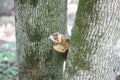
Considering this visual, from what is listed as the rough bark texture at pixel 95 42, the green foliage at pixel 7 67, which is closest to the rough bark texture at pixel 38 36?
the rough bark texture at pixel 95 42

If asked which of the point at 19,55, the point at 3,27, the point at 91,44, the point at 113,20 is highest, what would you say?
the point at 113,20

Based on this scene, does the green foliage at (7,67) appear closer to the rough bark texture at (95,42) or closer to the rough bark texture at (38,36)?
the rough bark texture at (38,36)

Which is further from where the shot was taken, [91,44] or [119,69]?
[119,69]

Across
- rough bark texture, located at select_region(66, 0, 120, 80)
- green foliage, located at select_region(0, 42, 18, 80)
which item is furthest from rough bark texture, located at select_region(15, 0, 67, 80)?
green foliage, located at select_region(0, 42, 18, 80)

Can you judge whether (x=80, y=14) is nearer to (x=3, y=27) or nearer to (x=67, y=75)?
(x=67, y=75)

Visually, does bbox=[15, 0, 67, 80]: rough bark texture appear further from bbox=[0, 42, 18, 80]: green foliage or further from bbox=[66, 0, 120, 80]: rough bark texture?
bbox=[0, 42, 18, 80]: green foliage

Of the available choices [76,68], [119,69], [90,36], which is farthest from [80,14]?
[119,69]
